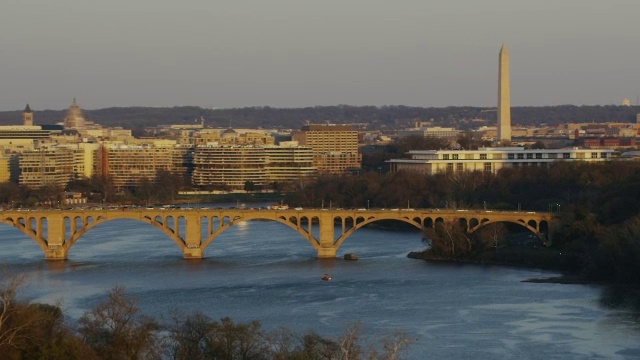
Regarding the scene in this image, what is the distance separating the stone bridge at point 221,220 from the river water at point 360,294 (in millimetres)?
671

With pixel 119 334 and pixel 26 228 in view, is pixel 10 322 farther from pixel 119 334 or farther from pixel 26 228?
pixel 26 228

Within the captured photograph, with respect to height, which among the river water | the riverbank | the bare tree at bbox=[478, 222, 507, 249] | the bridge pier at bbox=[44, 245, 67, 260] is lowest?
the river water

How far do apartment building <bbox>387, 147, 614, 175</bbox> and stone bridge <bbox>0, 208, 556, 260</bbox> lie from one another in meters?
25.5

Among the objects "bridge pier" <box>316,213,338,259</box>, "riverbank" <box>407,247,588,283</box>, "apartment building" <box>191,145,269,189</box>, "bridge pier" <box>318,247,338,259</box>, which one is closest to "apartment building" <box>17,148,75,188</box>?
"apartment building" <box>191,145,269,189</box>

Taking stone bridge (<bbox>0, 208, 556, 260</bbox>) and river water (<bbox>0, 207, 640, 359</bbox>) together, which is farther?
stone bridge (<bbox>0, 208, 556, 260</bbox>)

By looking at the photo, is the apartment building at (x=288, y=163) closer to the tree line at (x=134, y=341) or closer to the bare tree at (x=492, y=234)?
the bare tree at (x=492, y=234)

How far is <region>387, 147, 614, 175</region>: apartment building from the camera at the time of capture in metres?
83.4

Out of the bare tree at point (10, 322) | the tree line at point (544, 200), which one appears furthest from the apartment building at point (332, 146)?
the bare tree at point (10, 322)

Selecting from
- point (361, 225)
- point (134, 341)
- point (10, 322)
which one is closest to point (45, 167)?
point (361, 225)

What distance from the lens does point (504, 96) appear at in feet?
343

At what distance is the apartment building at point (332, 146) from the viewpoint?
108562 millimetres

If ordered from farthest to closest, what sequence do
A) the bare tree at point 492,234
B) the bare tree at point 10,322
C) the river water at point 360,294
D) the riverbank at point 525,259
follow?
1. the bare tree at point 492,234
2. the riverbank at point 525,259
3. the river water at point 360,294
4. the bare tree at point 10,322

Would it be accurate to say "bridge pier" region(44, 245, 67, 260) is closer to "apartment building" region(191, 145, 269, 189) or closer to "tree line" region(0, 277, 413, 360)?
"tree line" region(0, 277, 413, 360)

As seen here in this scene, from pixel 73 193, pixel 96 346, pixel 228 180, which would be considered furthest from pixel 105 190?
pixel 96 346
